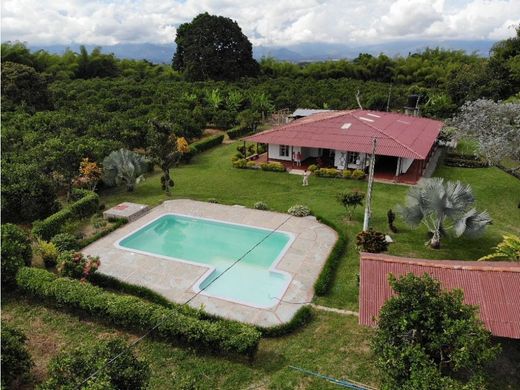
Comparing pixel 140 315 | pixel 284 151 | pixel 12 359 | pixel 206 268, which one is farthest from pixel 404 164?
pixel 12 359

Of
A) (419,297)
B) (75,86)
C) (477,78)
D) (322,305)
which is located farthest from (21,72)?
(477,78)

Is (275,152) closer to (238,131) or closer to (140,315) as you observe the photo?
(238,131)

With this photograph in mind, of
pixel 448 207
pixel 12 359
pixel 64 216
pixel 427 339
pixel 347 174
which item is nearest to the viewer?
pixel 427 339

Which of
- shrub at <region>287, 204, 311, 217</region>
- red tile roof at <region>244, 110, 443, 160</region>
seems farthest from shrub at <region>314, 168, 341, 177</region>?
shrub at <region>287, 204, 311, 217</region>

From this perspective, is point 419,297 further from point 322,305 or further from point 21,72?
point 21,72

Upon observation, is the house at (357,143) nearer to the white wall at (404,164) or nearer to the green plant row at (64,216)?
the white wall at (404,164)

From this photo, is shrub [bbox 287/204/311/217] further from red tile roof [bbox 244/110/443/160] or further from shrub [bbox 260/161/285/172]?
shrub [bbox 260/161/285/172]

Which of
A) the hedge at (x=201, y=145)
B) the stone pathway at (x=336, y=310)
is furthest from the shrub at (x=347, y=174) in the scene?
the stone pathway at (x=336, y=310)
